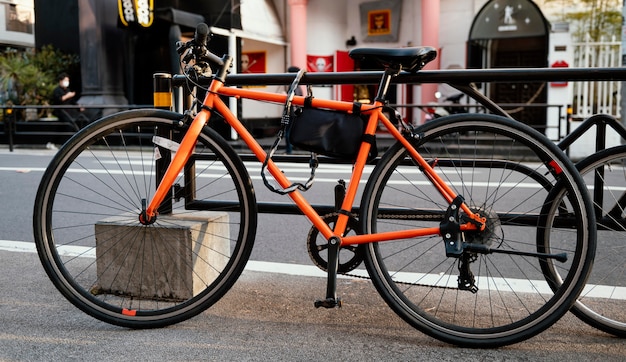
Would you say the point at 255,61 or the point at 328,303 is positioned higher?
the point at 255,61

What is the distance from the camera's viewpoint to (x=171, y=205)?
3.65 meters

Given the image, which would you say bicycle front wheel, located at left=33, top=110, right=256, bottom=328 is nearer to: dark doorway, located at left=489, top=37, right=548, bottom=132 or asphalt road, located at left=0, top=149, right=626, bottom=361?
asphalt road, located at left=0, top=149, right=626, bottom=361

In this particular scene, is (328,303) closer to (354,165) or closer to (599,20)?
(354,165)

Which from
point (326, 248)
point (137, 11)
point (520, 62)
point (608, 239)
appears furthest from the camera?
point (520, 62)

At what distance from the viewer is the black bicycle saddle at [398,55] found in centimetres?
296

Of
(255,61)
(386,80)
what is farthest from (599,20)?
(386,80)

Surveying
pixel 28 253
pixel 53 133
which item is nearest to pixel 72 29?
pixel 53 133

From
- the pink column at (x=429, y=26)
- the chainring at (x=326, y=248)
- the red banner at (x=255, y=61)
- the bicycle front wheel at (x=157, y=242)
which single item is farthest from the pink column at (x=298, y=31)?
the chainring at (x=326, y=248)

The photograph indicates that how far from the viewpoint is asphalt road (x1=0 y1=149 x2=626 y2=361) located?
112 inches

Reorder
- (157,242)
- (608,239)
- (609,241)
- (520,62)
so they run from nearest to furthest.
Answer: (157,242) < (608,239) < (609,241) < (520,62)

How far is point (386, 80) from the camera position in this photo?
10.1 ft

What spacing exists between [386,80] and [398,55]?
139mm

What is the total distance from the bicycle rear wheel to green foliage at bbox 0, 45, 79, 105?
17623 millimetres

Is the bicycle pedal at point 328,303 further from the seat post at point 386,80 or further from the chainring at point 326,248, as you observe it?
the seat post at point 386,80
